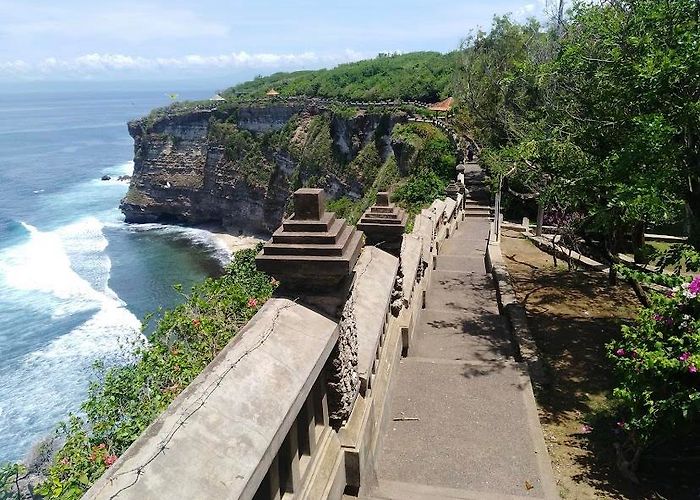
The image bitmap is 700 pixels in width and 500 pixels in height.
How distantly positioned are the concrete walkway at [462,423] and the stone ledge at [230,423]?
2569mm

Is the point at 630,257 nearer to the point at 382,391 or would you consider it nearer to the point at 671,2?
Result: the point at 671,2

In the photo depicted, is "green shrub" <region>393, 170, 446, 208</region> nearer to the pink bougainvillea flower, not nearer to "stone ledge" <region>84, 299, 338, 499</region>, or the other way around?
the pink bougainvillea flower

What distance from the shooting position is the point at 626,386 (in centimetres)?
595

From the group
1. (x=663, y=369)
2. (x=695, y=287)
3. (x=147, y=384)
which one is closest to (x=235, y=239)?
(x=147, y=384)

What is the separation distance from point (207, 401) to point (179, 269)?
5583cm

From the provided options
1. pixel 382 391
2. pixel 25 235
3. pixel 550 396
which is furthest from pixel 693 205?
pixel 25 235

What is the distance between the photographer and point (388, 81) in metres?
81.3

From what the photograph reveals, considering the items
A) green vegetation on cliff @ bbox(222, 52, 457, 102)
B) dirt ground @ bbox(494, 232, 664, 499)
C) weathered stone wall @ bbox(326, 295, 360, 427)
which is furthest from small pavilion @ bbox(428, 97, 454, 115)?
weathered stone wall @ bbox(326, 295, 360, 427)

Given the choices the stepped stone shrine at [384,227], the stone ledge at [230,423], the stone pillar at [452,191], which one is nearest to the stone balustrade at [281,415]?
the stone ledge at [230,423]

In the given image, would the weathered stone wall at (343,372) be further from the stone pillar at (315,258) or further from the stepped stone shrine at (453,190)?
the stepped stone shrine at (453,190)

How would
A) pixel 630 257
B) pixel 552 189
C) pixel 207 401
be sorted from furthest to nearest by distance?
pixel 630 257 → pixel 552 189 → pixel 207 401

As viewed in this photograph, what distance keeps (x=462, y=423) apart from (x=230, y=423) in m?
5.02

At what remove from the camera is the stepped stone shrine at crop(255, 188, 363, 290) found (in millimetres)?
4648

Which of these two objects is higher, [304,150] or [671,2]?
[671,2]
